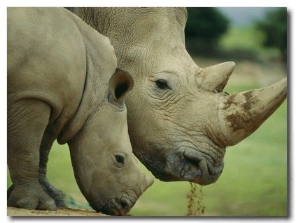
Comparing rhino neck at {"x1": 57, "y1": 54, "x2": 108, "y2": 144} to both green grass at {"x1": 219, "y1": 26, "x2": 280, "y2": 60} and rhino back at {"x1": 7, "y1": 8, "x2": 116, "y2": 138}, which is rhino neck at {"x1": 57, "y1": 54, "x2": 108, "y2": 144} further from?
green grass at {"x1": 219, "y1": 26, "x2": 280, "y2": 60}

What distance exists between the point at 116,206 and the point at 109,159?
26 centimetres

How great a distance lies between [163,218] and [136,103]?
2.16 ft

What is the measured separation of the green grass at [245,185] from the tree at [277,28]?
1.09 ft

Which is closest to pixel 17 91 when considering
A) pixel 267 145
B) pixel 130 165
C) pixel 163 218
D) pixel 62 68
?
pixel 62 68

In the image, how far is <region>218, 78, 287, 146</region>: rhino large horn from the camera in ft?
14.6

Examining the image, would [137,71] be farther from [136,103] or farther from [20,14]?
[20,14]

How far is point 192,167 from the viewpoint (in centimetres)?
459

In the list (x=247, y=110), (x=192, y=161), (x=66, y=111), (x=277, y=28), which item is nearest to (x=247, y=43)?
(x=277, y=28)

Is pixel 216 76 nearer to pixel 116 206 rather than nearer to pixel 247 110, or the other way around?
pixel 247 110

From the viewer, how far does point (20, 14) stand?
4.37 m

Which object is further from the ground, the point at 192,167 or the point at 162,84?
the point at 162,84

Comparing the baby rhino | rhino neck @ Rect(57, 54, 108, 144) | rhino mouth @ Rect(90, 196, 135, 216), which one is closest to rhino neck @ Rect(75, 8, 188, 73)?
the baby rhino

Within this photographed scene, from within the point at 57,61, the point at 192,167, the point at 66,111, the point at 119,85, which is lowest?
the point at 192,167

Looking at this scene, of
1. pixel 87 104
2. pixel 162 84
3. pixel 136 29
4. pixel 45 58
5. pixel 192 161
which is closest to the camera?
pixel 45 58
